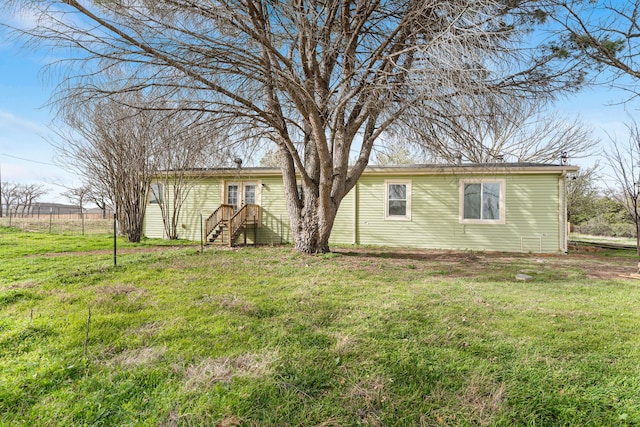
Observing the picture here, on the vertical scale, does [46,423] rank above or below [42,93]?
below

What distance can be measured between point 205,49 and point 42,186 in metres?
34.9

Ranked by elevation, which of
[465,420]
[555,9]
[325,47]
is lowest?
[465,420]

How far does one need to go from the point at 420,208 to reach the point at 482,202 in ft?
6.36

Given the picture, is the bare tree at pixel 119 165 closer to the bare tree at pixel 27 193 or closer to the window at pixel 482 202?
the window at pixel 482 202

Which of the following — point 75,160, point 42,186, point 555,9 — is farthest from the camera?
point 42,186

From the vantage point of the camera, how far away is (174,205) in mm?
12000

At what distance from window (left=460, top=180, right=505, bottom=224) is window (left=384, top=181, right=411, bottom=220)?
1.82 meters

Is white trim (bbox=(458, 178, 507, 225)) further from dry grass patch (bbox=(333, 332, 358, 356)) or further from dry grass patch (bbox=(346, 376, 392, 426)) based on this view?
dry grass patch (bbox=(346, 376, 392, 426))

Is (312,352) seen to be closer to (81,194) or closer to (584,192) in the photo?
(81,194)

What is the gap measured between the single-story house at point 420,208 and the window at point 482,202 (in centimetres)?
3

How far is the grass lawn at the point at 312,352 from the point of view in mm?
1938

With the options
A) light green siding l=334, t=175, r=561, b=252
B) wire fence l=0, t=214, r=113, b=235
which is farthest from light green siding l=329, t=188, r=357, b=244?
wire fence l=0, t=214, r=113, b=235

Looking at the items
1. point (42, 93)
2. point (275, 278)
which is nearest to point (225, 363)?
point (275, 278)

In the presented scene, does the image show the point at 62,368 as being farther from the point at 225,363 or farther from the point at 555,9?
the point at 555,9
